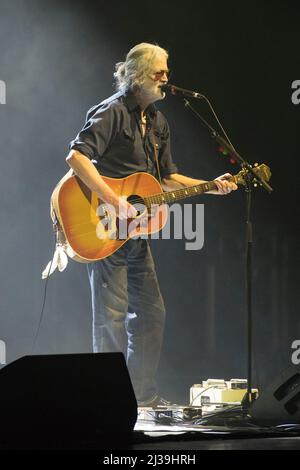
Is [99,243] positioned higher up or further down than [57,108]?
further down

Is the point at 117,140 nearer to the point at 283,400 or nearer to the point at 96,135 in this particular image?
the point at 96,135

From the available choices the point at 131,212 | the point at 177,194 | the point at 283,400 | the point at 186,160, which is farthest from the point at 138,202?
the point at 283,400

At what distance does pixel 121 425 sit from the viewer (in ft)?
9.30

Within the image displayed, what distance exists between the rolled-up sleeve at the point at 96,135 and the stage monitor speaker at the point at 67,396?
2002 millimetres

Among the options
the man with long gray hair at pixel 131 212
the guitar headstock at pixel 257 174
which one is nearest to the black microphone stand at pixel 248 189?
the guitar headstock at pixel 257 174

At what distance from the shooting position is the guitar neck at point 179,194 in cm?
467

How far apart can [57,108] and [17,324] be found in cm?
149

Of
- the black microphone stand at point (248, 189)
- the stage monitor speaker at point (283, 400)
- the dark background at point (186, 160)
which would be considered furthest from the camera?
the dark background at point (186, 160)

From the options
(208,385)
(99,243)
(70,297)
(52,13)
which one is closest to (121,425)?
(99,243)

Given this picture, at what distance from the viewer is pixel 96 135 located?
461 centimetres

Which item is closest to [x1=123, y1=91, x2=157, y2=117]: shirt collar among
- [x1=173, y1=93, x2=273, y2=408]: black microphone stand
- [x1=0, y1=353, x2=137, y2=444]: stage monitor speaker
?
[x1=173, y1=93, x2=273, y2=408]: black microphone stand

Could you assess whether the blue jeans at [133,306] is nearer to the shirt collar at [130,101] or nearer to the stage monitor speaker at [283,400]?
the shirt collar at [130,101]

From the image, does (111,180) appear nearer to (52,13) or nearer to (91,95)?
(91,95)

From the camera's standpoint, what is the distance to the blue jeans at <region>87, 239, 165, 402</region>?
4.62 meters
